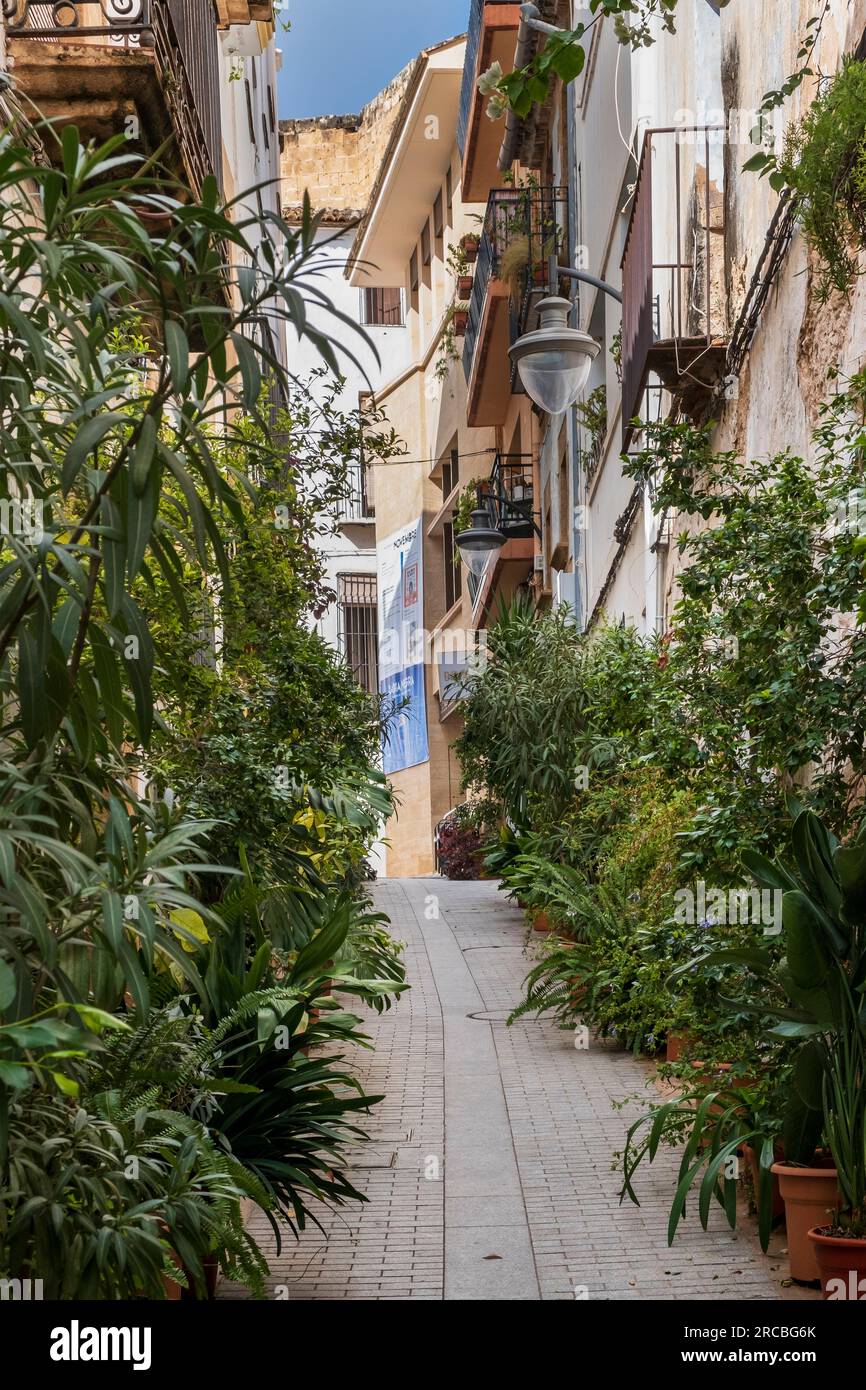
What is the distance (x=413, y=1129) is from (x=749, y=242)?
16.5ft

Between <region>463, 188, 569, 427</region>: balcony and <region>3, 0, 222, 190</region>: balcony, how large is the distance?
8.01 metres

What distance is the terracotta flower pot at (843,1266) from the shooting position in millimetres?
5004

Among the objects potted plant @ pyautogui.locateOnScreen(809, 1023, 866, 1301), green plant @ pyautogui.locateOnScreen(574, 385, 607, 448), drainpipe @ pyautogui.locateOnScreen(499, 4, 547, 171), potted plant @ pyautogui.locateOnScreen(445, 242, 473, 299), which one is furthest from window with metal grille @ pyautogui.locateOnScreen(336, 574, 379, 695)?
potted plant @ pyautogui.locateOnScreen(809, 1023, 866, 1301)

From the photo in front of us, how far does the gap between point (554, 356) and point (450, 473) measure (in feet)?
78.9

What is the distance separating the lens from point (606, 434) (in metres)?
15.7

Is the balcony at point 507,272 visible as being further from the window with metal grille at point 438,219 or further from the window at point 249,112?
the window with metal grille at point 438,219

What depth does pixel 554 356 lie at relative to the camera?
34.3 feet

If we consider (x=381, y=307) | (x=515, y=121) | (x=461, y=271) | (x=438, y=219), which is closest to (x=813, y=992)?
(x=515, y=121)

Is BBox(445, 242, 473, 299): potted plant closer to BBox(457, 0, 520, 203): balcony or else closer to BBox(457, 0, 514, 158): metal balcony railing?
BBox(457, 0, 520, 203): balcony

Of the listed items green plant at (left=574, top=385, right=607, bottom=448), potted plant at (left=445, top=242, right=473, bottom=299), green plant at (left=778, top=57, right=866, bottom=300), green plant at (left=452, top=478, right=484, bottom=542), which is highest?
potted plant at (left=445, top=242, right=473, bottom=299)

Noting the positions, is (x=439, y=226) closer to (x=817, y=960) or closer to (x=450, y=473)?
(x=450, y=473)

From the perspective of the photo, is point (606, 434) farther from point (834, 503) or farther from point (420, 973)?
point (834, 503)

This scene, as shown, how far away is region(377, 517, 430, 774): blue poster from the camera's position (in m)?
34.4

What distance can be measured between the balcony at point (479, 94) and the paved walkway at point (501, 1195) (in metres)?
12.8
